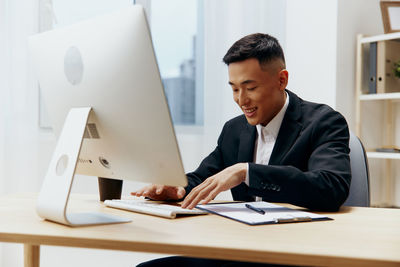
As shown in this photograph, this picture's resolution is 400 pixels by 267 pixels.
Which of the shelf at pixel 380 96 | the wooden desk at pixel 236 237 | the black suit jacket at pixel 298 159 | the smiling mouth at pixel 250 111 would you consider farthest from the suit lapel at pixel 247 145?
the shelf at pixel 380 96

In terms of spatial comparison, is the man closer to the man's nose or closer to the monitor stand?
the man's nose

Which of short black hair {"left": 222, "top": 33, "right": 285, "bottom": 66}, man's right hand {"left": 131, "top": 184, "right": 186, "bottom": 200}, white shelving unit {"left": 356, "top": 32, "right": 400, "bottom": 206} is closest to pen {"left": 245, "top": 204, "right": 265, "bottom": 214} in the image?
man's right hand {"left": 131, "top": 184, "right": 186, "bottom": 200}

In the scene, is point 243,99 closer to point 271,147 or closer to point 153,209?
point 271,147

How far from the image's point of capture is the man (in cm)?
120

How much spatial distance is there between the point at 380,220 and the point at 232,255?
0.46m

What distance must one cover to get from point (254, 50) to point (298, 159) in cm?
37

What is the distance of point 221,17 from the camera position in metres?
2.52

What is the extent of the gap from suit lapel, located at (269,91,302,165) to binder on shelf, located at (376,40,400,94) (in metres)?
1.15

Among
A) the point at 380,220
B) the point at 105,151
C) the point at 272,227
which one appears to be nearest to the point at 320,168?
the point at 380,220

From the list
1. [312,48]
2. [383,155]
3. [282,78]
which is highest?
[312,48]

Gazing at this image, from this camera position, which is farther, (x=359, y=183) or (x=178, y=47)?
(x=178, y=47)

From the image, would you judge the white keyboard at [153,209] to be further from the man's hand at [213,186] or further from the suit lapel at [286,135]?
the suit lapel at [286,135]

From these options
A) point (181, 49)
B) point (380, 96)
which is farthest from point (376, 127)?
point (181, 49)

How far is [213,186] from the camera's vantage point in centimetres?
113
